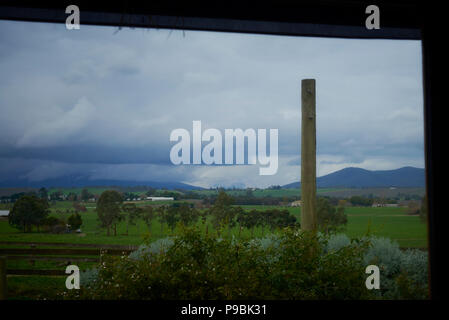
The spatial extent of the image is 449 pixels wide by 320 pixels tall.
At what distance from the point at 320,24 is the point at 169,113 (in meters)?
1.49

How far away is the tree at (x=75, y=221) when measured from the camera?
123 inches

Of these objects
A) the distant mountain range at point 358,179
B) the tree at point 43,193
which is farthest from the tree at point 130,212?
the distant mountain range at point 358,179

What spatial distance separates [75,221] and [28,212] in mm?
401

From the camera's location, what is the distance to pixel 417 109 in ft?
10.6

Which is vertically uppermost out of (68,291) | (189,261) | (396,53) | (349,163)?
(396,53)

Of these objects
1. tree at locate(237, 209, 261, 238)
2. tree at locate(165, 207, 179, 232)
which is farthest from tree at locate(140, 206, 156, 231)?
tree at locate(237, 209, 261, 238)

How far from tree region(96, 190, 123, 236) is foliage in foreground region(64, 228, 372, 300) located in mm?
328

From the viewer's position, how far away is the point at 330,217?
342cm

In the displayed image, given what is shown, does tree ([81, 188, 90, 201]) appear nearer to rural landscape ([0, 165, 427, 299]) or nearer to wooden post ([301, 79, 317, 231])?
rural landscape ([0, 165, 427, 299])

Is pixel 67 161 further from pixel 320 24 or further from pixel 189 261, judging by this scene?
pixel 320 24

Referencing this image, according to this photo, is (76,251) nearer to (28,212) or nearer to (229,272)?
(28,212)

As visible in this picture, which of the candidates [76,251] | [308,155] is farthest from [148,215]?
[308,155]

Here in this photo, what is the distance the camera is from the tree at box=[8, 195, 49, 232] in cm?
302

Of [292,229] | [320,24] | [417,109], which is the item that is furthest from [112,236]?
[417,109]
